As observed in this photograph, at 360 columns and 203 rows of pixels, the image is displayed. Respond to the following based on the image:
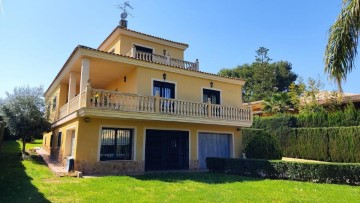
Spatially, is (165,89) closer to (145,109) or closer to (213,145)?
(145,109)

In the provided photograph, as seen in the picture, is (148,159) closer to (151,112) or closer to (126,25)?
(151,112)

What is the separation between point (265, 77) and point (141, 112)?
39671 millimetres

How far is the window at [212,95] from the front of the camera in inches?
808

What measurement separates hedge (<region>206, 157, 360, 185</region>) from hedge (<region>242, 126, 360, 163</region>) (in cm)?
642

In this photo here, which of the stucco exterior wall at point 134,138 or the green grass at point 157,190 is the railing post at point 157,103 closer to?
the stucco exterior wall at point 134,138

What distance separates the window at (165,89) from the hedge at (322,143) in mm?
7405

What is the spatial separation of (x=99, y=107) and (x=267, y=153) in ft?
33.2

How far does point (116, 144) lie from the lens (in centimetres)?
1619

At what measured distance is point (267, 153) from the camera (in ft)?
55.8

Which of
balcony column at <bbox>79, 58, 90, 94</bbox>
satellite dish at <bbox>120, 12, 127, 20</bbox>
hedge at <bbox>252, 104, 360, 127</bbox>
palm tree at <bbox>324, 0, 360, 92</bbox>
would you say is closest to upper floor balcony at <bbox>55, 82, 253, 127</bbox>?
balcony column at <bbox>79, 58, 90, 94</bbox>

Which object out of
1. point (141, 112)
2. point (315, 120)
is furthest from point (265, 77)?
point (141, 112)

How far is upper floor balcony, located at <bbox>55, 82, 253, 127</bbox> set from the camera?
1418cm

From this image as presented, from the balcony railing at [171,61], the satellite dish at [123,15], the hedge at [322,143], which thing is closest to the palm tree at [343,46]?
the balcony railing at [171,61]

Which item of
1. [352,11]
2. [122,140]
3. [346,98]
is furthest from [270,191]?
[346,98]
